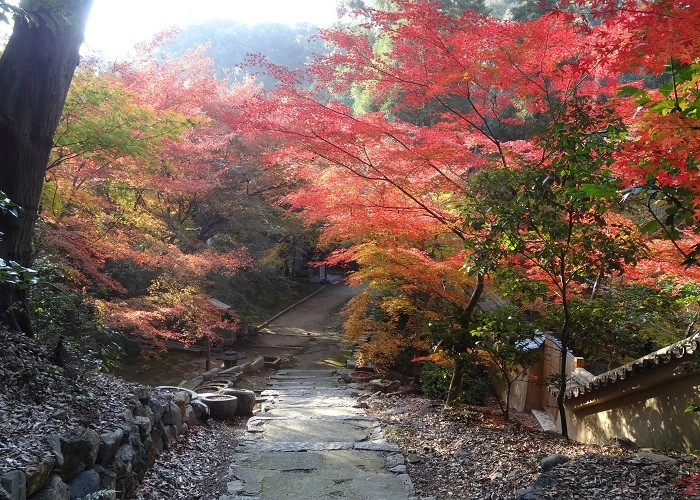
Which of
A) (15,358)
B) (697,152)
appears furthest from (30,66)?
(697,152)

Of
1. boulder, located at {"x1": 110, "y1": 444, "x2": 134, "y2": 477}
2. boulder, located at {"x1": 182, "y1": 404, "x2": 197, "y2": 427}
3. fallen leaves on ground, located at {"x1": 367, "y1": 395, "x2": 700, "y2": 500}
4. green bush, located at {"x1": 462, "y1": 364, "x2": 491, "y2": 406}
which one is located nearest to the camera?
fallen leaves on ground, located at {"x1": 367, "y1": 395, "x2": 700, "y2": 500}

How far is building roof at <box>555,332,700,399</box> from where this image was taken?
540 centimetres

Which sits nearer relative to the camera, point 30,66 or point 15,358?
point 15,358

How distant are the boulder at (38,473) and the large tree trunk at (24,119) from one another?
2.47 m

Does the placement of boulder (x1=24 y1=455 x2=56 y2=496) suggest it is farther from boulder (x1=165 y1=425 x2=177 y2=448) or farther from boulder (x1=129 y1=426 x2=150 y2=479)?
boulder (x1=165 y1=425 x2=177 y2=448)

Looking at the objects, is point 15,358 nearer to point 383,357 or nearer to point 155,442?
point 155,442

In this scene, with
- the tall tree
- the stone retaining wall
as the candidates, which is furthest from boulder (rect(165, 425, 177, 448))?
the tall tree

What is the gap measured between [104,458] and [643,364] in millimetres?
5676

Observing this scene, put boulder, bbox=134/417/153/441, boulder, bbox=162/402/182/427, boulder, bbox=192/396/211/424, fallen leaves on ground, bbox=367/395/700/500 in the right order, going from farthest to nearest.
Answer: boulder, bbox=192/396/211/424 < boulder, bbox=162/402/182/427 < boulder, bbox=134/417/153/441 < fallen leaves on ground, bbox=367/395/700/500

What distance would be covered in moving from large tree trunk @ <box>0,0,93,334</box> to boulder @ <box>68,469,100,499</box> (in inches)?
87.8

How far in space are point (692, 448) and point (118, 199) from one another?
33.0 ft

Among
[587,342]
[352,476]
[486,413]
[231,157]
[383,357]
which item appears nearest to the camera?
[352,476]

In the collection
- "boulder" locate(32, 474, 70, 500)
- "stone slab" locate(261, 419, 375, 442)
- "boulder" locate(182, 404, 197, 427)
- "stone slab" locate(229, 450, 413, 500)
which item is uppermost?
"boulder" locate(32, 474, 70, 500)

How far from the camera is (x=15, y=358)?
470cm
